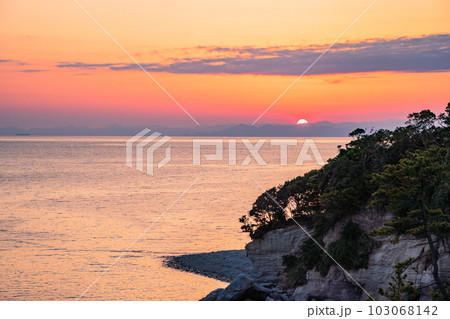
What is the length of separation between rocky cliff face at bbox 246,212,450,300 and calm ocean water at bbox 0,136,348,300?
5489 millimetres

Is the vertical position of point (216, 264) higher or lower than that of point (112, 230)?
lower

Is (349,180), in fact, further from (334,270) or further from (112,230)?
(112,230)

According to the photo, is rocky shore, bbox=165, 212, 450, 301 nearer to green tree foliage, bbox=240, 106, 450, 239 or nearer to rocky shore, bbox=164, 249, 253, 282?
green tree foliage, bbox=240, 106, 450, 239

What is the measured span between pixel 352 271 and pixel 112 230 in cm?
3861

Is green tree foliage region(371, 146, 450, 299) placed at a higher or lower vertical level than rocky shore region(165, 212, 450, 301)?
higher

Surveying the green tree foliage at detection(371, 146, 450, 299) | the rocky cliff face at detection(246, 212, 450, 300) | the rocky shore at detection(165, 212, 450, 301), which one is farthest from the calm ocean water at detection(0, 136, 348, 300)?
the green tree foliage at detection(371, 146, 450, 299)

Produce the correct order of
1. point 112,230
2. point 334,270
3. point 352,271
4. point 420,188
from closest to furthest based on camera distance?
point 420,188, point 352,271, point 334,270, point 112,230

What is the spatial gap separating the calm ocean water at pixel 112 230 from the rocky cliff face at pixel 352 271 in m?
5.49

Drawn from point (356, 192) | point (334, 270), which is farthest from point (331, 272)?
point (356, 192)

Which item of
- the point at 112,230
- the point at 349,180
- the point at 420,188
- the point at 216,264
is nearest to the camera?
the point at 420,188

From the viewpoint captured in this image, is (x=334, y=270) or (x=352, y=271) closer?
(x=352, y=271)

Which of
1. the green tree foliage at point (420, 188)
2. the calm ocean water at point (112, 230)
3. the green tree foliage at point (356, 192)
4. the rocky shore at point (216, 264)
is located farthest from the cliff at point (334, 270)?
the rocky shore at point (216, 264)

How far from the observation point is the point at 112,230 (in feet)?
193

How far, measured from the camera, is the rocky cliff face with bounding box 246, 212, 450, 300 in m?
21.6
